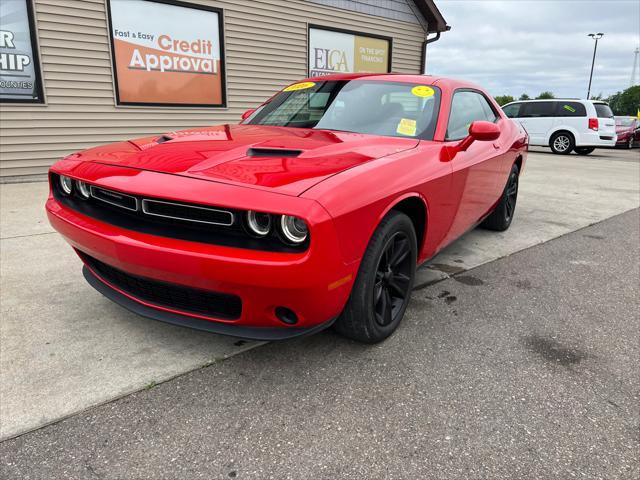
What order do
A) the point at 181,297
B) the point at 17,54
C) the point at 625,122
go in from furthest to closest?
the point at 625,122 < the point at 17,54 < the point at 181,297

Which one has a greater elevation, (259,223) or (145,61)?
(145,61)

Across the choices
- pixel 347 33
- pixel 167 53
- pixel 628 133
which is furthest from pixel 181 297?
pixel 628 133

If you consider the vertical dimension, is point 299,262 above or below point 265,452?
above

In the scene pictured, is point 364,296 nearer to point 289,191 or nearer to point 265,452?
point 289,191

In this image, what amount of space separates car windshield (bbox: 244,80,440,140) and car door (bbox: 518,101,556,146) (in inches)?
547

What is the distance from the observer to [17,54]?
6.58 meters

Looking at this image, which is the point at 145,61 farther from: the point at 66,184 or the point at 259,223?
the point at 259,223

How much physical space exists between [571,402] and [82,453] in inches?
78.5

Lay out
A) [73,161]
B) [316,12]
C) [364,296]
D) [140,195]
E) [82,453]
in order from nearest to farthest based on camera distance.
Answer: [82,453] < [140,195] < [364,296] < [73,161] < [316,12]

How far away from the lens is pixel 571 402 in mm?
2107

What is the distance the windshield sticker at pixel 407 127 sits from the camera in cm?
297

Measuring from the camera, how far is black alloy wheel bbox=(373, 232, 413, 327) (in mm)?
2441

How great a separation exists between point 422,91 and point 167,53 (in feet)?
19.9

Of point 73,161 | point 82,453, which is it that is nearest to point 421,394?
point 82,453
